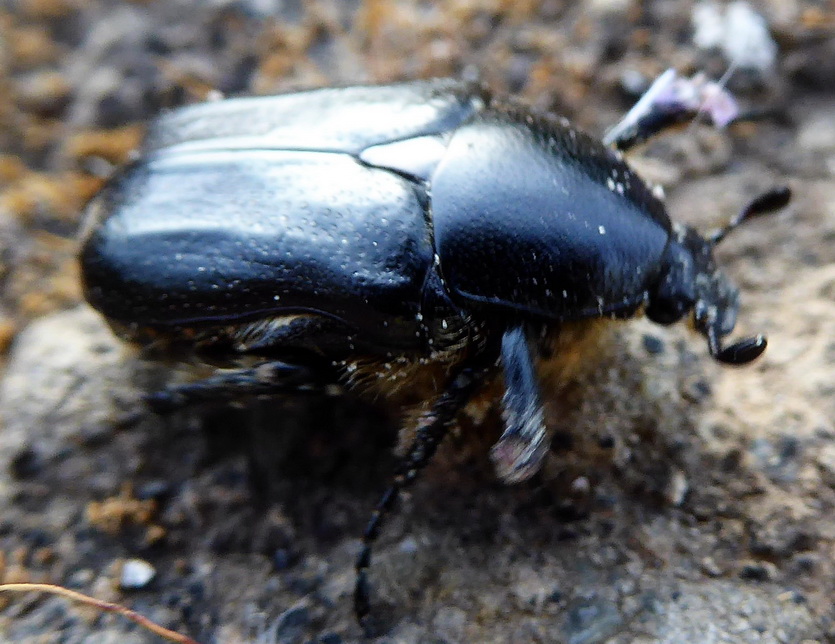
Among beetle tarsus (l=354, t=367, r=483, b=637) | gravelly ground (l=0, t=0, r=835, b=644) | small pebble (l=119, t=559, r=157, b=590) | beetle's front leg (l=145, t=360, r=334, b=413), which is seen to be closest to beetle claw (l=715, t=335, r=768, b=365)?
gravelly ground (l=0, t=0, r=835, b=644)

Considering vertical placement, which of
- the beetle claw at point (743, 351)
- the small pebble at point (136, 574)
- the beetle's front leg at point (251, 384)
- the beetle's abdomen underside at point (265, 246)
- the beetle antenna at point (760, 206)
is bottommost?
the small pebble at point (136, 574)

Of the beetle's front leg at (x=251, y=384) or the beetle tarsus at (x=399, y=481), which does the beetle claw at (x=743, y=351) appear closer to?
the beetle tarsus at (x=399, y=481)

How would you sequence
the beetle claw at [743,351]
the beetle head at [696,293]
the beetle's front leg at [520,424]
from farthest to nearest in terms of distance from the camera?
1. the beetle head at [696,293]
2. the beetle claw at [743,351]
3. the beetle's front leg at [520,424]

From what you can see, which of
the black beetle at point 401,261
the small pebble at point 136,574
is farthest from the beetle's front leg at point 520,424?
the small pebble at point 136,574

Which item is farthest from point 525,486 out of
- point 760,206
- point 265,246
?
point 760,206

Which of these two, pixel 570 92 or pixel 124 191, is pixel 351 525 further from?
pixel 570 92

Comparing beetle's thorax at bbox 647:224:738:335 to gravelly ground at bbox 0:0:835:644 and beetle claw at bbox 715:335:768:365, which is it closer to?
beetle claw at bbox 715:335:768:365
